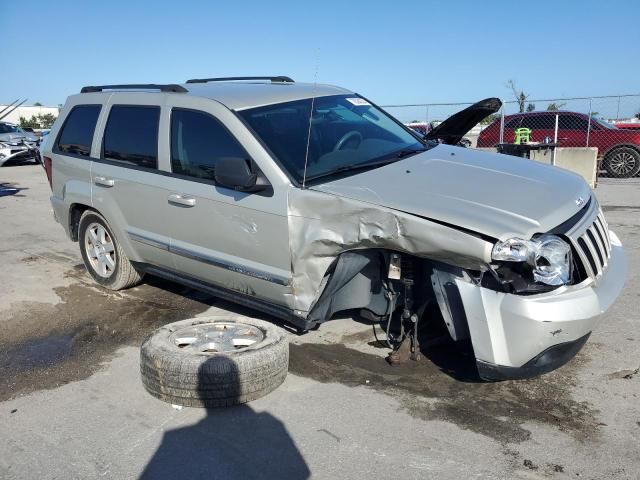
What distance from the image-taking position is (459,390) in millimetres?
3605

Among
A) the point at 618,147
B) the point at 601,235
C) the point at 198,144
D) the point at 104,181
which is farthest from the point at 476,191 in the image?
the point at 618,147

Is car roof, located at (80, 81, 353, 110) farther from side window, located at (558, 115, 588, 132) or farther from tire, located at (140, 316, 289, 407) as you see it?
side window, located at (558, 115, 588, 132)

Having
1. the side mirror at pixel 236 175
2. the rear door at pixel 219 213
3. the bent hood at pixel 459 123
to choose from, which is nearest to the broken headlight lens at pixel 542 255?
the rear door at pixel 219 213

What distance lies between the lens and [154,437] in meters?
3.19

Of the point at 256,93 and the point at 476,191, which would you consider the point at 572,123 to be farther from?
the point at 476,191

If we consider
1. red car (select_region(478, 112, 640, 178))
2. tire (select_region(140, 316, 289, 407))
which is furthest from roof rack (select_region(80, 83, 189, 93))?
red car (select_region(478, 112, 640, 178))

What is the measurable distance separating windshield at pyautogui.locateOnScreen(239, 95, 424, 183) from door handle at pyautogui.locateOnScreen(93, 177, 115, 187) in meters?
1.55

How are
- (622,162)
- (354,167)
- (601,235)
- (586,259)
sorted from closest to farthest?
1. (586,259)
2. (601,235)
3. (354,167)
4. (622,162)

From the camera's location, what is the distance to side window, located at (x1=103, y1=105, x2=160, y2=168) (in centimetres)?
476

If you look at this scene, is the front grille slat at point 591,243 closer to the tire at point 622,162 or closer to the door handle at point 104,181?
the door handle at point 104,181

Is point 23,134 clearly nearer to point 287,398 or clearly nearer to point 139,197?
point 139,197

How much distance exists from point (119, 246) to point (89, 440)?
2462 mm

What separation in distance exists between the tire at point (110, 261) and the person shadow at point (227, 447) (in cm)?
238

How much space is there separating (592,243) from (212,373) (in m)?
2.32
